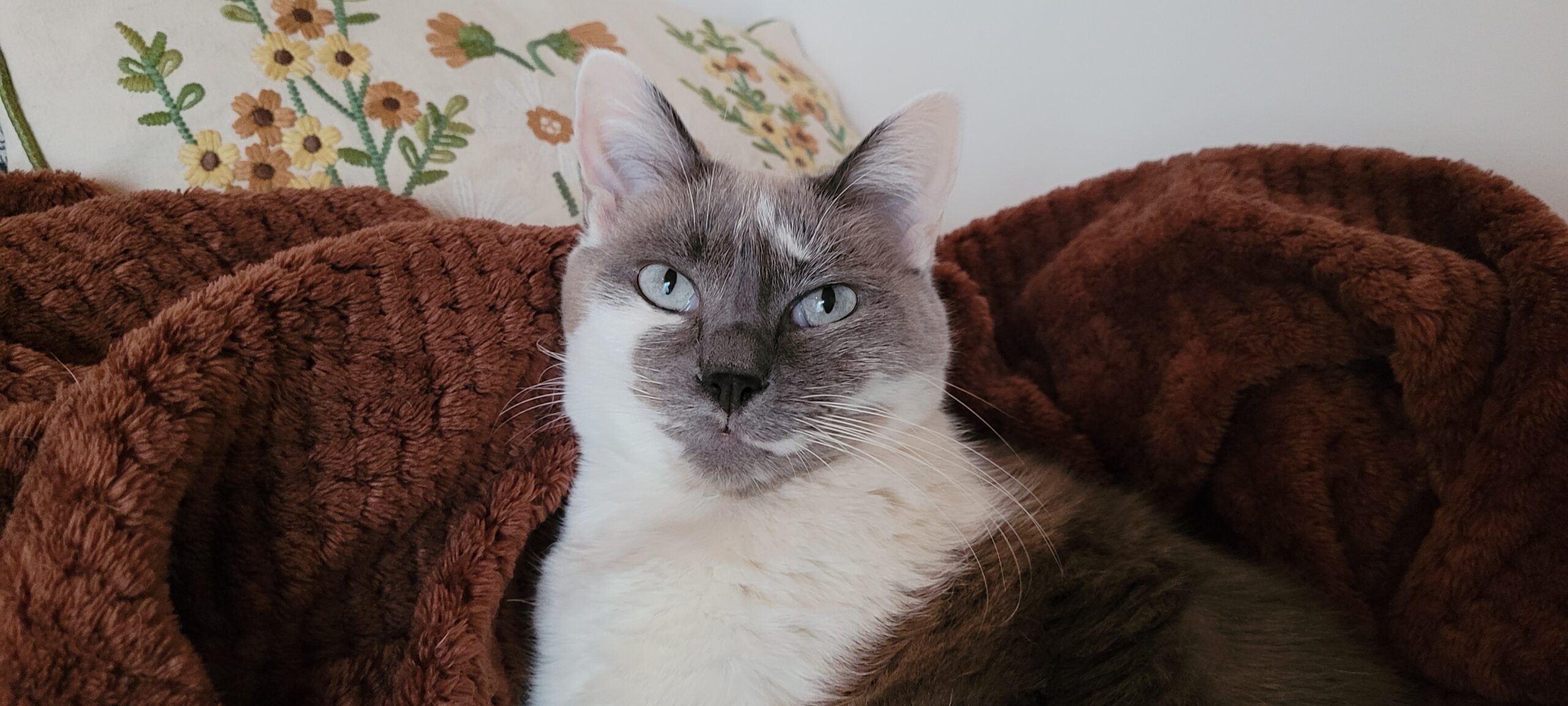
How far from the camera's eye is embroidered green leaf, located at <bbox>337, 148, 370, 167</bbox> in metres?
1.06

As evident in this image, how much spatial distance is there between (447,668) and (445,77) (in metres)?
0.86

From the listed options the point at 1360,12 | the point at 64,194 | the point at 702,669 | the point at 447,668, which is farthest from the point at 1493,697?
the point at 64,194

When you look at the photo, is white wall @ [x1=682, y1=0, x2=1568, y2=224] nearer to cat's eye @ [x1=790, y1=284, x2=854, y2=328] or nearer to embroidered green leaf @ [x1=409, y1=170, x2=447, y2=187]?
cat's eye @ [x1=790, y1=284, x2=854, y2=328]

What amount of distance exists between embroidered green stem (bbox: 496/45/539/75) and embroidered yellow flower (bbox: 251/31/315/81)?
0.27 meters

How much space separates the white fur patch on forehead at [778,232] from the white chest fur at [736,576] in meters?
0.26

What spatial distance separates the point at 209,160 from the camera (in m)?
1.00

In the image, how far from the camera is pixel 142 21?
0.98m

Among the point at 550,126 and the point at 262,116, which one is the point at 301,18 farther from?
the point at 550,126

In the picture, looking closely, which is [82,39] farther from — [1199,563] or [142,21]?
[1199,563]

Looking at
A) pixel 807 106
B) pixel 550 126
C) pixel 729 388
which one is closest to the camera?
pixel 729 388

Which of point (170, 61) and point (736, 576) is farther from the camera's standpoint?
point (170, 61)

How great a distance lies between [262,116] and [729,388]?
2.63 feet

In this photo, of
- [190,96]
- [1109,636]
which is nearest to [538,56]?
[190,96]

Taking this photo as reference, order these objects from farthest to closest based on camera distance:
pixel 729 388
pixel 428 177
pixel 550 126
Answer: pixel 550 126 < pixel 428 177 < pixel 729 388
